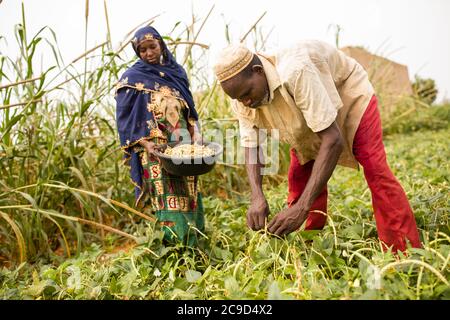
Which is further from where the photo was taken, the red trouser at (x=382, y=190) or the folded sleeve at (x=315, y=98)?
the red trouser at (x=382, y=190)

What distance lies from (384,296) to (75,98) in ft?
8.36

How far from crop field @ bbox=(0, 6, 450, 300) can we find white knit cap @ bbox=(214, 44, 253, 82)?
0.66m

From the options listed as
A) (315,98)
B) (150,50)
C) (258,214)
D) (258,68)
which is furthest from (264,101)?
(150,50)

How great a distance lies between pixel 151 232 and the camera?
7.30 ft

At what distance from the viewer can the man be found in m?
1.54

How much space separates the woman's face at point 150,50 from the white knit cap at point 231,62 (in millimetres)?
852

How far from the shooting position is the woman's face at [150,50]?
7.56 ft

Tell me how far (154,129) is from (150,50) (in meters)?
0.46

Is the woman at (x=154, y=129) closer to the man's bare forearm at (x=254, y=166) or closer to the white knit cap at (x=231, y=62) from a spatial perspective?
the man's bare forearm at (x=254, y=166)

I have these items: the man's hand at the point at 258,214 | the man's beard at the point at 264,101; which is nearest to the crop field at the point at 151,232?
the man's hand at the point at 258,214

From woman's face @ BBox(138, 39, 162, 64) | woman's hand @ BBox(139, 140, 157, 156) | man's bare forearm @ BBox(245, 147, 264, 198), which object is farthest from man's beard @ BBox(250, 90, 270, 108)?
woman's face @ BBox(138, 39, 162, 64)

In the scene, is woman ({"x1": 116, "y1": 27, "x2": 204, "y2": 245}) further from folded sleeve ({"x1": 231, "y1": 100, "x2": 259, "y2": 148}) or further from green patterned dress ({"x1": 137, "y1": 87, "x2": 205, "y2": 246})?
folded sleeve ({"x1": 231, "y1": 100, "x2": 259, "y2": 148})

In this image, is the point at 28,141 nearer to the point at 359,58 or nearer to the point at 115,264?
the point at 115,264

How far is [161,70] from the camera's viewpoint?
2.40 metres
